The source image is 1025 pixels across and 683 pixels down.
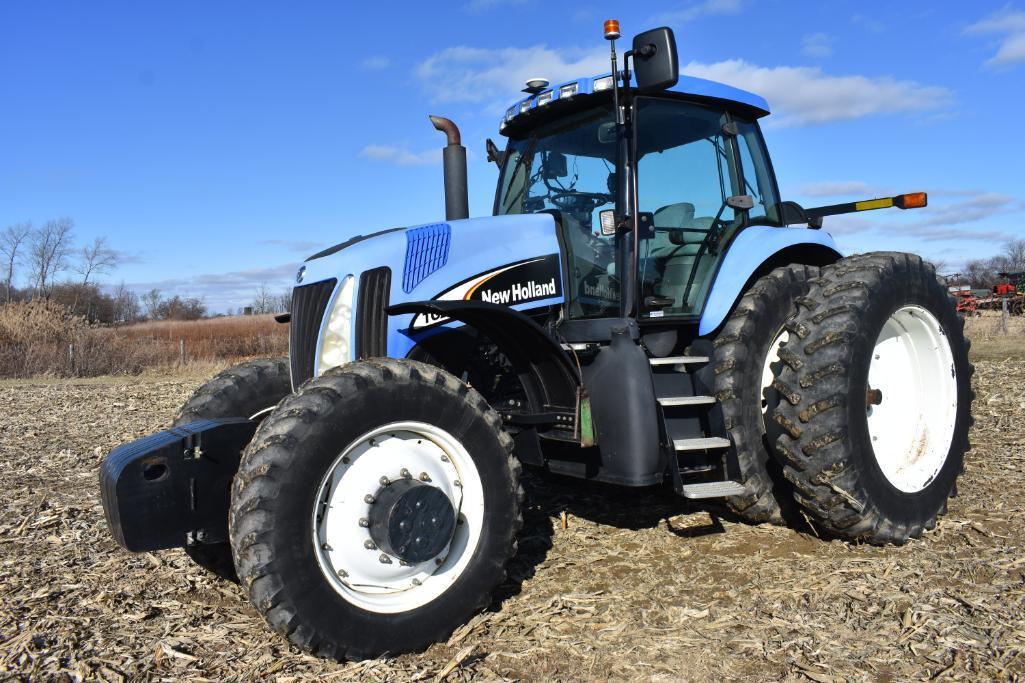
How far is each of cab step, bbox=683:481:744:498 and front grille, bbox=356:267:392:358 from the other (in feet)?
5.03

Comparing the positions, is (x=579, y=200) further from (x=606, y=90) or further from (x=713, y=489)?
(x=713, y=489)

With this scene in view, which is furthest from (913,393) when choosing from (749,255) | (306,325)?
(306,325)

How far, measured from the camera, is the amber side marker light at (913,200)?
4434mm

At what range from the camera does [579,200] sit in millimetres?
4258

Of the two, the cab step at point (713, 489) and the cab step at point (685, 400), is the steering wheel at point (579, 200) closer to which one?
the cab step at point (685, 400)

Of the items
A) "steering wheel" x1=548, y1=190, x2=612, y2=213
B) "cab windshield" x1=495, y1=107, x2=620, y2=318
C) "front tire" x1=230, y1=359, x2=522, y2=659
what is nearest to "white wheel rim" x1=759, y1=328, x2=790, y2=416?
"cab windshield" x1=495, y1=107, x2=620, y2=318

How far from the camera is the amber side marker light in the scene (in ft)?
14.5

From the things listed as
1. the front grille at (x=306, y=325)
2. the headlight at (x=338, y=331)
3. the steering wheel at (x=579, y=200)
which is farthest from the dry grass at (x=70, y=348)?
the headlight at (x=338, y=331)

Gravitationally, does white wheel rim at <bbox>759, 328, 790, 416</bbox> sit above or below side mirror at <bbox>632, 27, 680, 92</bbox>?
below

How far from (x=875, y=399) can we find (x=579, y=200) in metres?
1.93

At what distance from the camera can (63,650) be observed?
9.66ft

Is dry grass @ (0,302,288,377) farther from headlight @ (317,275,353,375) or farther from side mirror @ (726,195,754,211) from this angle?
side mirror @ (726,195,754,211)

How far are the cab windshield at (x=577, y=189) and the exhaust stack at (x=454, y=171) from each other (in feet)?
1.03

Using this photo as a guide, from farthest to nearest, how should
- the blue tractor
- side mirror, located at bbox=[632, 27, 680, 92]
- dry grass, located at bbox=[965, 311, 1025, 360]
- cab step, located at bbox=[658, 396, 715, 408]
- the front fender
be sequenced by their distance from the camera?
1. dry grass, located at bbox=[965, 311, 1025, 360]
2. the front fender
3. cab step, located at bbox=[658, 396, 715, 408]
4. side mirror, located at bbox=[632, 27, 680, 92]
5. the blue tractor
